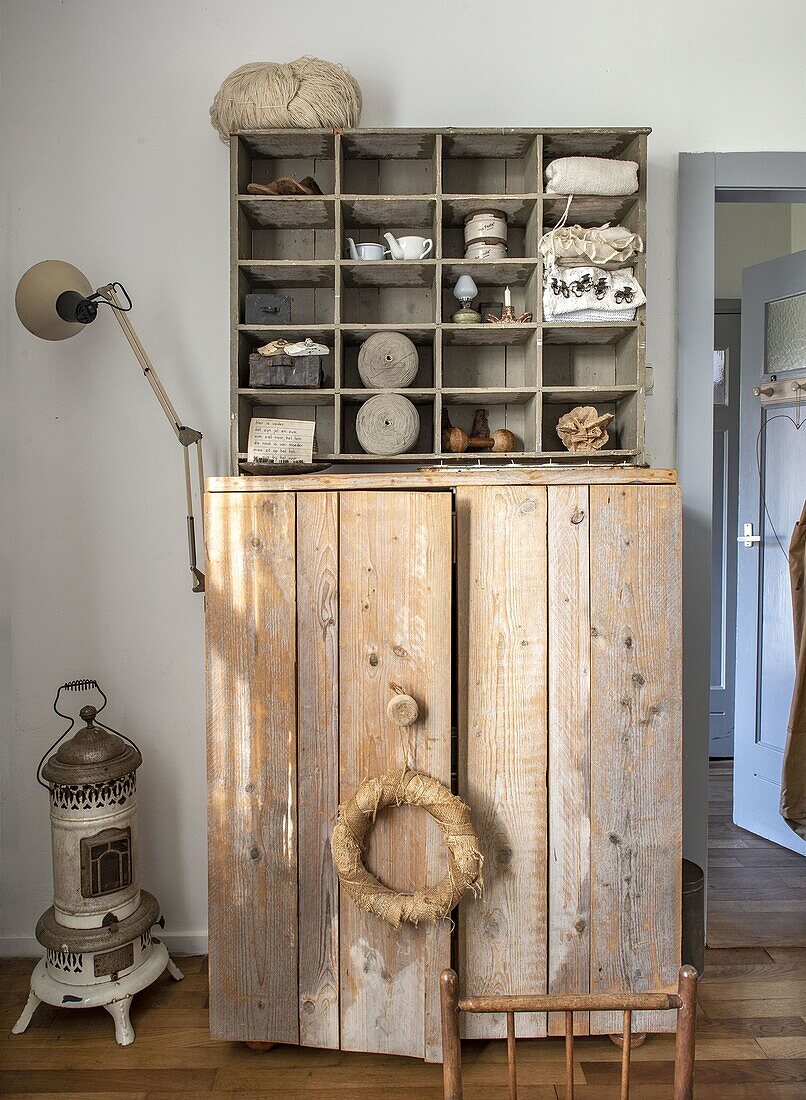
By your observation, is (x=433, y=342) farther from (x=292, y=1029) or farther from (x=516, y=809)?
(x=292, y=1029)

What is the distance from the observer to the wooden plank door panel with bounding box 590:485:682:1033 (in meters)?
1.85

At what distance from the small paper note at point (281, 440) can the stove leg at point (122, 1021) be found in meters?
1.38

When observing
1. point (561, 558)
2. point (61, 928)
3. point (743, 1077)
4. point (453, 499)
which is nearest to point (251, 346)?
point (453, 499)

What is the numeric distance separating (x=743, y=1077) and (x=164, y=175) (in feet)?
8.91

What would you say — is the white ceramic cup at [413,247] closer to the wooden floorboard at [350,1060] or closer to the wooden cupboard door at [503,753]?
the wooden cupboard door at [503,753]

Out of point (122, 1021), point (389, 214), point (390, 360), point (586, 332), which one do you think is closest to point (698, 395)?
point (586, 332)

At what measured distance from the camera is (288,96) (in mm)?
2061

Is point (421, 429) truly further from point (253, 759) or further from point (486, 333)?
point (253, 759)

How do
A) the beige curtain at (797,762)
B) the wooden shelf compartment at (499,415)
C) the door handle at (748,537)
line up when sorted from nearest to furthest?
the wooden shelf compartment at (499,415), the beige curtain at (797,762), the door handle at (748,537)

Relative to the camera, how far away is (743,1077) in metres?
1.84

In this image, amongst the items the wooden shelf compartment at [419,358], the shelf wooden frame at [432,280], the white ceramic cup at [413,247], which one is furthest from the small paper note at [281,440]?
the white ceramic cup at [413,247]

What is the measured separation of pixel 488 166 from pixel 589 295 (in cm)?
51

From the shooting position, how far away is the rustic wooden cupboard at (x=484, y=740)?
6.04 ft

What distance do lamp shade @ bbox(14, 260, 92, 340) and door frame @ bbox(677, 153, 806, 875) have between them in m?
1.66
